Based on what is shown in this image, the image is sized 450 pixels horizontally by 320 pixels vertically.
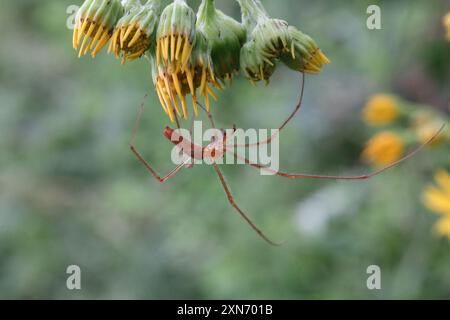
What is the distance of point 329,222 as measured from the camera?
3.89 meters

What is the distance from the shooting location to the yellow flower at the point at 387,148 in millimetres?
3387

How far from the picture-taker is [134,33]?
6.42 feet

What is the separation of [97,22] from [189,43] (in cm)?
26

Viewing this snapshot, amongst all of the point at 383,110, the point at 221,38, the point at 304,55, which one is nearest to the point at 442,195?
the point at 383,110

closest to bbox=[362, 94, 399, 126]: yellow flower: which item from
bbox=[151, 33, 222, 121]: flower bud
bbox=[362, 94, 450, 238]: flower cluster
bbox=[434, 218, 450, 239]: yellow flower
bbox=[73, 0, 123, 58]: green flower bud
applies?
bbox=[362, 94, 450, 238]: flower cluster

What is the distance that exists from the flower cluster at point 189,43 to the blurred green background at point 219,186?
6.07ft

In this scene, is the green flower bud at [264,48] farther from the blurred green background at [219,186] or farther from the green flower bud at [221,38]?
the blurred green background at [219,186]

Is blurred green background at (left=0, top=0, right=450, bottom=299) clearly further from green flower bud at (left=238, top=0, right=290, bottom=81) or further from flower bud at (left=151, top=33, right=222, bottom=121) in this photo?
flower bud at (left=151, top=33, right=222, bottom=121)

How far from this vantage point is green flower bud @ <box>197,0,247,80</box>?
Answer: 6.65 ft

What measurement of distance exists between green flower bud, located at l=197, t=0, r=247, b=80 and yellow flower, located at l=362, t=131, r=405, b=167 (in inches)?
58.3

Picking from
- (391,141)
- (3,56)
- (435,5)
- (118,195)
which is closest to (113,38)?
(391,141)

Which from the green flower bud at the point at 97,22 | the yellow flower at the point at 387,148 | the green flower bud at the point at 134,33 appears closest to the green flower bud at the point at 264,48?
the green flower bud at the point at 134,33
